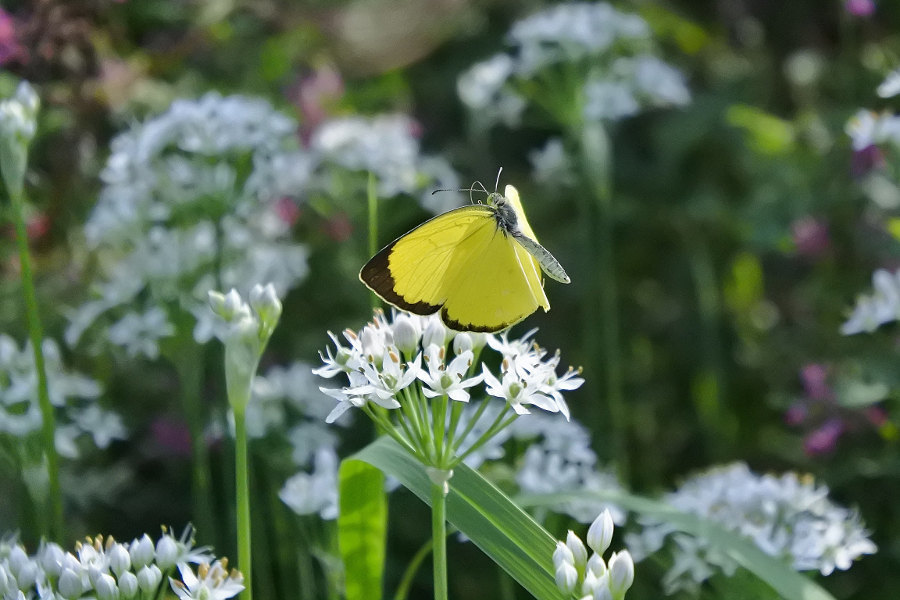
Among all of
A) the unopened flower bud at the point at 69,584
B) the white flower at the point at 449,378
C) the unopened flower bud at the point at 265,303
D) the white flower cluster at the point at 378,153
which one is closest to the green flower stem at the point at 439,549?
the white flower at the point at 449,378

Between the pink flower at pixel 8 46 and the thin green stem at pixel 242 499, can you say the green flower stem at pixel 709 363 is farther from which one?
the pink flower at pixel 8 46

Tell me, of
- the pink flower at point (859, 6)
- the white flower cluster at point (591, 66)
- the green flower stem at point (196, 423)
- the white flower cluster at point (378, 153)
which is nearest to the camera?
the green flower stem at point (196, 423)

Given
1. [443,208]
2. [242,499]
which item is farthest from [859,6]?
[242,499]

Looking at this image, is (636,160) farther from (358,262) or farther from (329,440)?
(329,440)

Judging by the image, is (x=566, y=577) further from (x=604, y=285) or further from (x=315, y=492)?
(x=604, y=285)

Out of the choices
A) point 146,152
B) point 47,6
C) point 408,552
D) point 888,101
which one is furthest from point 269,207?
point 888,101

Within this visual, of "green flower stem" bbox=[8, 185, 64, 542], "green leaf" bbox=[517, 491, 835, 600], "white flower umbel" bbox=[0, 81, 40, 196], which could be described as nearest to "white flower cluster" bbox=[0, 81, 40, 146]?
"white flower umbel" bbox=[0, 81, 40, 196]
